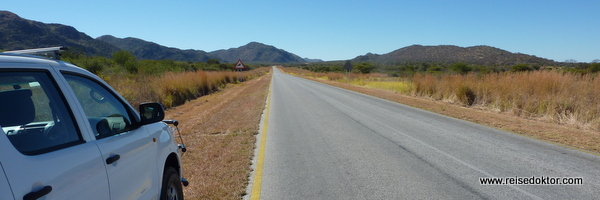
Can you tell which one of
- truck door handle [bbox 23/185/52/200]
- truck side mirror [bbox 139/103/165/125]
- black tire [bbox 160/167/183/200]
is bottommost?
black tire [bbox 160/167/183/200]

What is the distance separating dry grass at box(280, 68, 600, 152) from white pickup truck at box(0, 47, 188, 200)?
8206 mm

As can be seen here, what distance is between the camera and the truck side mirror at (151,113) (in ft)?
10.3

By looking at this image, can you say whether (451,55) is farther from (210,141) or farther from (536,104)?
A: (210,141)

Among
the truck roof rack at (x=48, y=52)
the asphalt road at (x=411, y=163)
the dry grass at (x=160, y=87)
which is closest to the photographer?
the truck roof rack at (x=48, y=52)

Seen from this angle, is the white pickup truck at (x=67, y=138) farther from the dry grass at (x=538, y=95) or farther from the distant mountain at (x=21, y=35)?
the distant mountain at (x=21, y=35)

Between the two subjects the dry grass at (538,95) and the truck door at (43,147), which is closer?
the truck door at (43,147)

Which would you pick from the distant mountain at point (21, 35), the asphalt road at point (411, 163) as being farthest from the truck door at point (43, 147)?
the distant mountain at point (21, 35)

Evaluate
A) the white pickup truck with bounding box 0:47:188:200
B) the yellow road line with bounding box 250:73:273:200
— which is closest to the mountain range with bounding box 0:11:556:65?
the yellow road line with bounding box 250:73:273:200

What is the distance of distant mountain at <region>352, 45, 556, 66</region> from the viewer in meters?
70.8

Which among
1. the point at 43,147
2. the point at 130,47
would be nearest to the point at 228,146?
the point at 43,147

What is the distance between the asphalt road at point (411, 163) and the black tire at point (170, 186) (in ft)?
3.98

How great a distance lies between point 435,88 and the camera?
21328mm

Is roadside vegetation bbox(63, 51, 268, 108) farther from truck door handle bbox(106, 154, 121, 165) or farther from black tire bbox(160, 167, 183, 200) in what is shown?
truck door handle bbox(106, 154, 121, 165)

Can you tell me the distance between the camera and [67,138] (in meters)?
2.22
